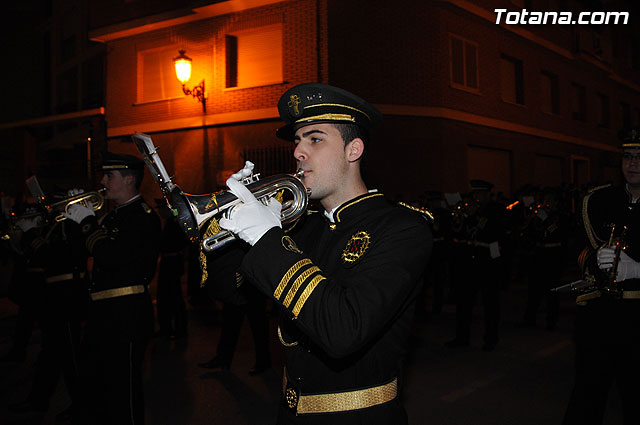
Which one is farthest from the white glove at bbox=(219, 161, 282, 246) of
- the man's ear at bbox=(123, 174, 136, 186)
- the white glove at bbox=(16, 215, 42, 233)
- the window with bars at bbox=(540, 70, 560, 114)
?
the window with bars at bbox=(540, 70, 560, 114)

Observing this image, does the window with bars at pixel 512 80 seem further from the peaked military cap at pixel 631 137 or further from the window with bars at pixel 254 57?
the peaked military cap at pixel 631 137

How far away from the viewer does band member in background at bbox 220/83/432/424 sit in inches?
69.4

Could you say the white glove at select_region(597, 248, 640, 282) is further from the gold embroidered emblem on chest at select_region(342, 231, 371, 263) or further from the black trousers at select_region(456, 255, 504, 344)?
the black trousers at select_region(456, 255, 504, 344)

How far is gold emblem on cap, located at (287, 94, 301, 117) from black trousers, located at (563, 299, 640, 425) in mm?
2702

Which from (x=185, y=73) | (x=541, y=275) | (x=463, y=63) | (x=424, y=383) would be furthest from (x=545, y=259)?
(x=185, y=73)

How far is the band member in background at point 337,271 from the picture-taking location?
1764mm

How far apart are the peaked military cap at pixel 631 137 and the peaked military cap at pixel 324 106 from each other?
8.22 feet

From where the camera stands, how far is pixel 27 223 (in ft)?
19.1

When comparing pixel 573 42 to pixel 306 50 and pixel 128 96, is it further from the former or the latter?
pixel 128 96

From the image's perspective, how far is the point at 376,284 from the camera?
1.81 meters

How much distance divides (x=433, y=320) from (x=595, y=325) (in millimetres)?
5239

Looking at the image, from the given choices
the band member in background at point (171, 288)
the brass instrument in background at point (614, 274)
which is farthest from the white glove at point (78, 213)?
the brass instrument in background at point (614, 274)

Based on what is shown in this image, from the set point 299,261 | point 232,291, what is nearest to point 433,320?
point 232,291

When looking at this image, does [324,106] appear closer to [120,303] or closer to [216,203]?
[216,203]
